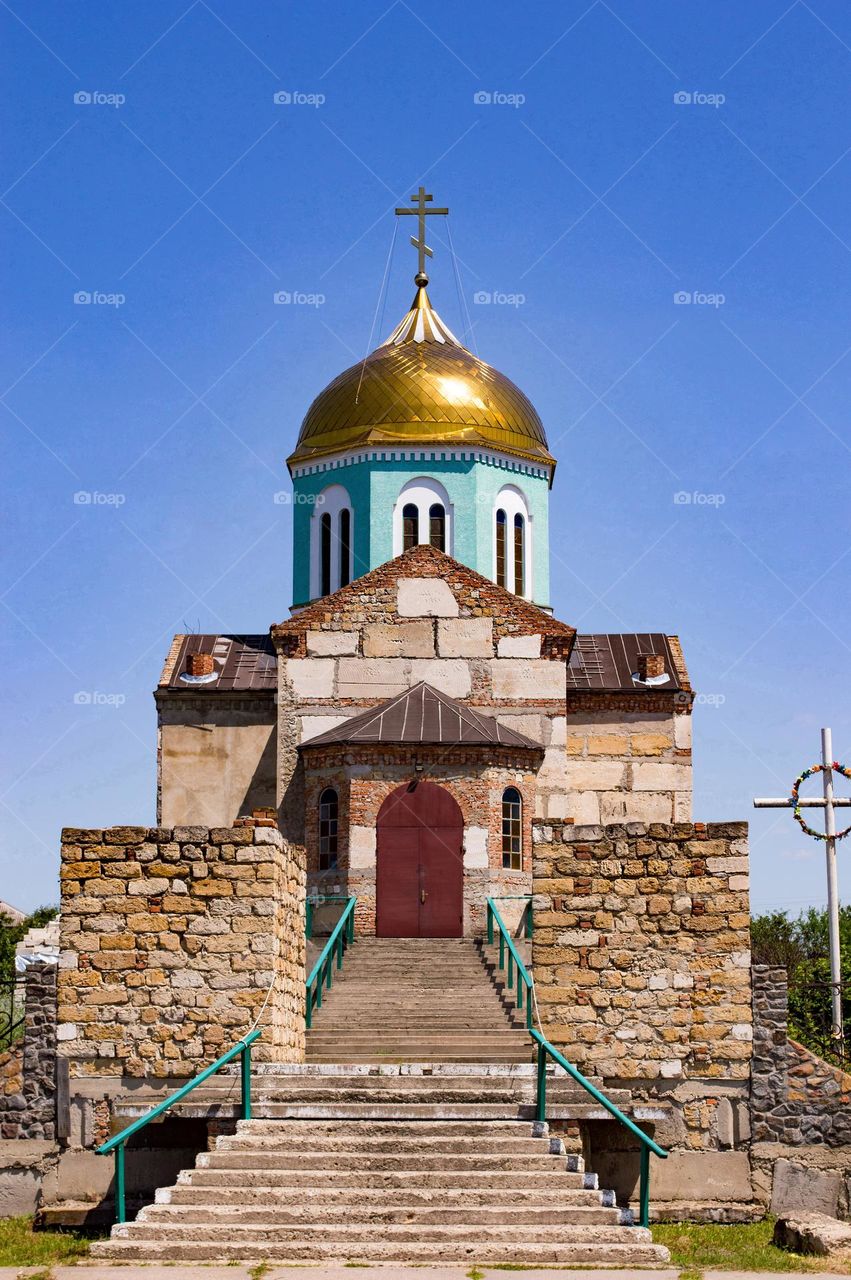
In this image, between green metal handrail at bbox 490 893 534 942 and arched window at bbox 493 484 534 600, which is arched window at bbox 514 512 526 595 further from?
green metal handrail at bbox 490 893 534 942

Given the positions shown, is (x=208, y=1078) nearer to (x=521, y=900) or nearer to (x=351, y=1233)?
(x=351, y=1233)

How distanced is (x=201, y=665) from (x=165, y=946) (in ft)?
43.1

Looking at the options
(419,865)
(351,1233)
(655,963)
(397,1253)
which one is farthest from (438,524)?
(397,1253)

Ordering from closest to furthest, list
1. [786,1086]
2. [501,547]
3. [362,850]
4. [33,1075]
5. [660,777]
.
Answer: [786,1086] < [33,1075] < [362,850] < [660,777] < [501,547]

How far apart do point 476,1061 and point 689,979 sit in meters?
2.22

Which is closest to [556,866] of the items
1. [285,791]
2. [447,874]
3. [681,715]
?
[447,874]

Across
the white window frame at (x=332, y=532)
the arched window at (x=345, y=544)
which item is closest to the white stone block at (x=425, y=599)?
the white window frame at (x=332, y=532)

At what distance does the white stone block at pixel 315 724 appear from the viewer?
24.8 meters

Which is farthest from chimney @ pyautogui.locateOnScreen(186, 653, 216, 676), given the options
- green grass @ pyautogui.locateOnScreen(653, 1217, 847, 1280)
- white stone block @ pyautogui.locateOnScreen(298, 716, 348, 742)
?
green grass @ pyautogui.locateOnScreen(653, 1217, 847, 1280)

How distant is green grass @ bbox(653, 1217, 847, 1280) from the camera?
11641 mm

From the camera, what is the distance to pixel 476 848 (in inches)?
895

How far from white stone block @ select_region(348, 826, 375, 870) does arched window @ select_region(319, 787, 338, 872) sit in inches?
A: 22.0

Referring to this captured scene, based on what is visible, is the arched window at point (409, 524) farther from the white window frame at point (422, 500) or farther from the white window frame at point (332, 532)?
the white window frame at point (332, 532)

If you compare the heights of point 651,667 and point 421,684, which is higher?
point 651,667
